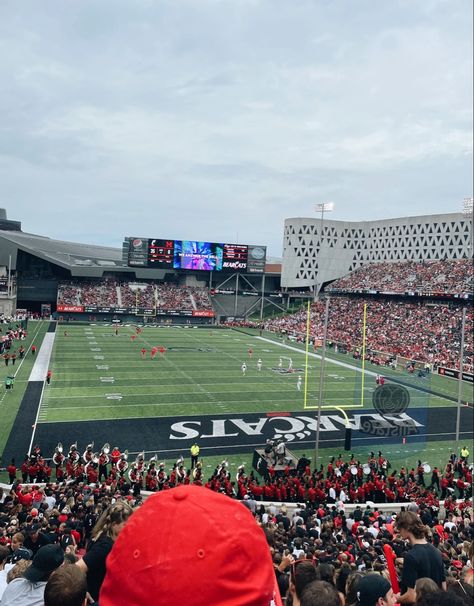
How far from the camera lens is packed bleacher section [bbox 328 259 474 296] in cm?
5324

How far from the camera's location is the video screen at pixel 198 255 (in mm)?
71562

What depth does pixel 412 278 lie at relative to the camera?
202 ft

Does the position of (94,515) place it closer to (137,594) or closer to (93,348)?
(137,594)

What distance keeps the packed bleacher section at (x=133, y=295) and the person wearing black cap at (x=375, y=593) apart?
212ft

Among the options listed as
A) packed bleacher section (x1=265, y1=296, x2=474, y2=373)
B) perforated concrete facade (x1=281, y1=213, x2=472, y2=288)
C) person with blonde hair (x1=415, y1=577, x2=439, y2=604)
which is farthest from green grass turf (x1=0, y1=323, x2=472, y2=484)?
perforated concrete facade (x1=281, y1=213, x2=472, y2=288)

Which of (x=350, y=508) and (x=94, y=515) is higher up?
(x=94, y=515)

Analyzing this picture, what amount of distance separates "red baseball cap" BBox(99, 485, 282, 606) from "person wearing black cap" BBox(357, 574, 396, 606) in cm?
180

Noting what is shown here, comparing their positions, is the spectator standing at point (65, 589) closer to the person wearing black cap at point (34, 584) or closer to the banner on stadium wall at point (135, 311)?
the person wearing black cap at point (34, 584)

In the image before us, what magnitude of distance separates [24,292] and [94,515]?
60.0 m

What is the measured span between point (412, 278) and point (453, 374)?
25671 millimetres

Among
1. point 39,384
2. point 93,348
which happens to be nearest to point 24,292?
point 93,348

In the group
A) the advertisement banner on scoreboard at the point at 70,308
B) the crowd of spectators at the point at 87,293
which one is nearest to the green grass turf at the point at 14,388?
the advertisement banner on scoreboard at the point at 70,308

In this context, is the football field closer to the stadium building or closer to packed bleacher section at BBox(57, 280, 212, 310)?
the stadium building

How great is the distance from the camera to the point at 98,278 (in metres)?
71.9
